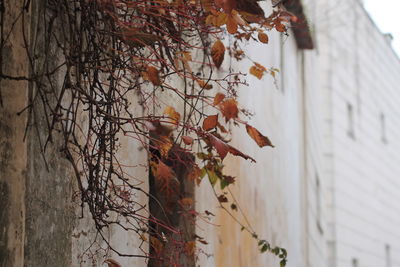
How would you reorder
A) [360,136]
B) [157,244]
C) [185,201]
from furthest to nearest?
[360,136]
[185,201]
[157,244]

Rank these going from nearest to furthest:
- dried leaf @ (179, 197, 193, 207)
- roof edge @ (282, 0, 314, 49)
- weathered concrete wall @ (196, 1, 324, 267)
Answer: dried leaf @ (179, 197, 193, 207)
weathered concrete wall @ (196, 1, 324, 267)
roof edge @ (282, 0, 314, 49)

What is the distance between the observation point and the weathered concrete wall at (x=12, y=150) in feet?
10.3

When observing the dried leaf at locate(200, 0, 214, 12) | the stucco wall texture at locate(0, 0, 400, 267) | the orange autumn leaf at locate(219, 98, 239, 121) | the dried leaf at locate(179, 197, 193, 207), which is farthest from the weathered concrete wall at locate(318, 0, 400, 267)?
the dried leaf at locate(200, 0, 214, 12)

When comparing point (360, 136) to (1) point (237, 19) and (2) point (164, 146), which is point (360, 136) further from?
(1) point (237, 19)

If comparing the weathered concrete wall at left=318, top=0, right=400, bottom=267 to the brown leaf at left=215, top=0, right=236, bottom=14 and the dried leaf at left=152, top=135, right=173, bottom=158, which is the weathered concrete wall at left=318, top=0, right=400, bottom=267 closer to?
the dried leaf at left=152, top=135, right=173, bottom=158

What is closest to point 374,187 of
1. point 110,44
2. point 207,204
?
point 207,204

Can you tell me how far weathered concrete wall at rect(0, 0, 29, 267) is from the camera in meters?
3.14

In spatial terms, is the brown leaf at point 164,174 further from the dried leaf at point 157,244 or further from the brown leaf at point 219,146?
the dried leaf at point 157,244

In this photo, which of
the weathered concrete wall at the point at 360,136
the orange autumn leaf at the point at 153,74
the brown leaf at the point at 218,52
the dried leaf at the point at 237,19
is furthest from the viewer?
the weathered concrete wall at the point at 360,136

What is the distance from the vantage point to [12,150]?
3.21 metres

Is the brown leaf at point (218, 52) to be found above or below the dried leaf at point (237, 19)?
above

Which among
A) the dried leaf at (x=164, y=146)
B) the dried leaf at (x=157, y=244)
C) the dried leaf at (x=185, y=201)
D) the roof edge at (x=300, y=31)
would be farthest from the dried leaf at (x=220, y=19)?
the roof edge at (x=300, y=31)

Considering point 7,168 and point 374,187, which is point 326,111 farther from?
point 7,168

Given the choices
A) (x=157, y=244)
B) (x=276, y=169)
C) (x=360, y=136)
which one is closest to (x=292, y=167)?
(x=276, y=169)
